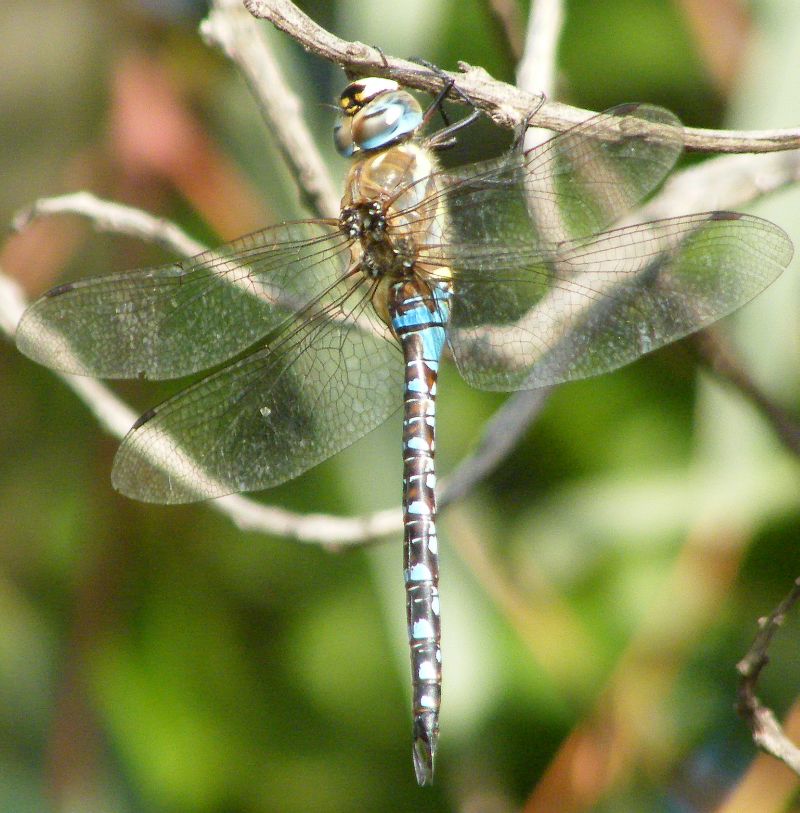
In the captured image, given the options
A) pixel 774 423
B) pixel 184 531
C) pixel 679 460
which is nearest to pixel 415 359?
pixel 774 423

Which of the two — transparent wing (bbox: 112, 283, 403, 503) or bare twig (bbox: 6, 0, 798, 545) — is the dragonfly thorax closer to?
transparent wing (bbox: 112, 283, 403, 503)

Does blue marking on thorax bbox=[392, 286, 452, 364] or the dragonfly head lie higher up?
the dragonfly head

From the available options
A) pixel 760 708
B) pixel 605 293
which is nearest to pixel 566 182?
pixel 605 293

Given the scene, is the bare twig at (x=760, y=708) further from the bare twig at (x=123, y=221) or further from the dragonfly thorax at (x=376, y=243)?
the bare twig at (x=123, y=221)

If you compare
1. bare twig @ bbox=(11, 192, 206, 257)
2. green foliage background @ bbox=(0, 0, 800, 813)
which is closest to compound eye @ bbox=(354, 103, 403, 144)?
green foliage background @ bbox=(0, 0, 800, 813)

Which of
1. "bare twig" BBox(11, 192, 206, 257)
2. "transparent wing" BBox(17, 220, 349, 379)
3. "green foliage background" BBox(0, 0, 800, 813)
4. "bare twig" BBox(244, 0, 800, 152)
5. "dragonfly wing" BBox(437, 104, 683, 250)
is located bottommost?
"green foliage background" BBox(0, 0, 800, 813)
